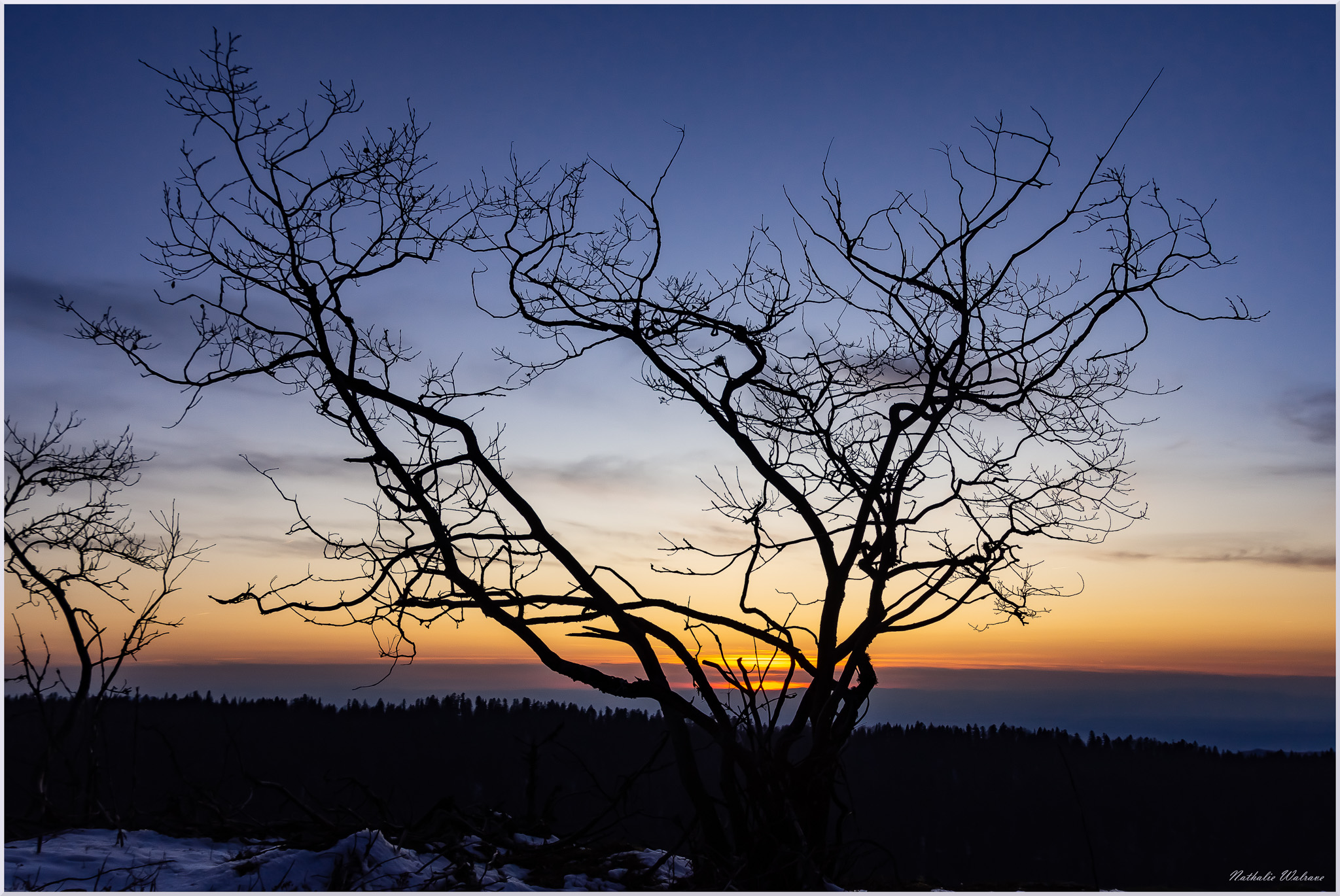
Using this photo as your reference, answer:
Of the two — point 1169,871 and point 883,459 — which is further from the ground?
point 883,459

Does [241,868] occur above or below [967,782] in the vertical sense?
above

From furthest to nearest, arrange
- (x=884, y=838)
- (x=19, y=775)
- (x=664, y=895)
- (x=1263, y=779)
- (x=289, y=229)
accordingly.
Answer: (x=1263, y=779), (x=884, y=838), (x=289, y=229), (x=19, y=775), (x=664, y=895)

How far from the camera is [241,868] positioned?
4.59m

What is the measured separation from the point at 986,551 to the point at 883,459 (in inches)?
41.2

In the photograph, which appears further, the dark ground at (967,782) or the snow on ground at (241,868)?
the dark ground at (967,782)

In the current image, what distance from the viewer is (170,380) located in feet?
20.3

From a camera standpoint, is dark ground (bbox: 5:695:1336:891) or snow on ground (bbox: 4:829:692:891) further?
dark ground (bbox: 5:695:1336:891)

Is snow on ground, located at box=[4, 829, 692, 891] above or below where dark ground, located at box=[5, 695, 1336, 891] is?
above

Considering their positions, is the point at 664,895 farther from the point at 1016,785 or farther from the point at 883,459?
the point at 1016,785

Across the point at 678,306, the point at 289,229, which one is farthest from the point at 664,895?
the point at 289,229

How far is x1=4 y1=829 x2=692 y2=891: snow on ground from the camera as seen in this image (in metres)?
4.30

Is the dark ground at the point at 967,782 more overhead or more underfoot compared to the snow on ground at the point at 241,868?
more underfoot

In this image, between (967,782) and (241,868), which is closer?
(241,868)

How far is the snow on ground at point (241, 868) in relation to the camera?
4305 mm
